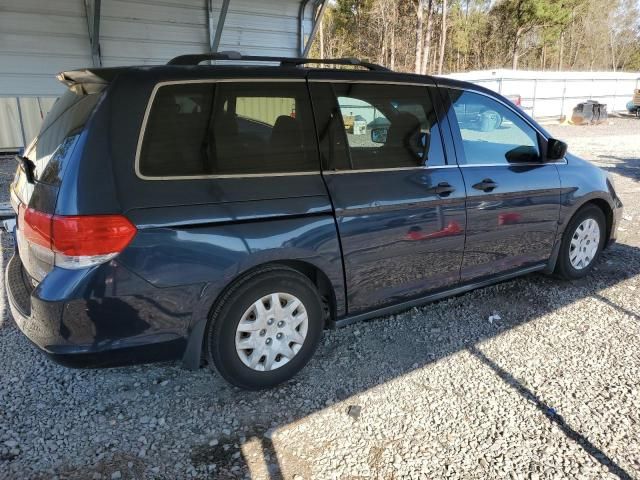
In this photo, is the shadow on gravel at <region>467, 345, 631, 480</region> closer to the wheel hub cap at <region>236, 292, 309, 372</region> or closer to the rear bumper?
the wheel hub cap at <region>236, 292, 309, 372</region>

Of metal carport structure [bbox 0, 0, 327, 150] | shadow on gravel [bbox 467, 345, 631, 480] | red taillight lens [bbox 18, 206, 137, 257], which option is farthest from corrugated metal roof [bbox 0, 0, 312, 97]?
shadow on gravel [bbox 467, 345, 631, 480]

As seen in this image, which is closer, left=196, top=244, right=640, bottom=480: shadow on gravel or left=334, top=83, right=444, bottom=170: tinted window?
left=196, top=244, right=640, bottom=480: shadow on gravel

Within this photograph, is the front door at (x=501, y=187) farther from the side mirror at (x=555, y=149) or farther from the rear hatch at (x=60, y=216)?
the rear hatch at (x=60, y=216)

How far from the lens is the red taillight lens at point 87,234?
220cm

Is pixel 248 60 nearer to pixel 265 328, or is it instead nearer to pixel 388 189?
pixel 388 189

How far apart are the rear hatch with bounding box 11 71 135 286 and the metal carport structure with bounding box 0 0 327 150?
25.3 ft

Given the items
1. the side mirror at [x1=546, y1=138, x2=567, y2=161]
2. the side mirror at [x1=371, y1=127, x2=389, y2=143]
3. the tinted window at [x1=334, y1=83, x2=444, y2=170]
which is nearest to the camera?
the tinted window at [x1=334, y1=83, x2=444, y2=170]

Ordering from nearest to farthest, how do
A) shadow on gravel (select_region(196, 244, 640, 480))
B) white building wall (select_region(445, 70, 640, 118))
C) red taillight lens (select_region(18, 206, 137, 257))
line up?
1. red taillight lens (select_region(18, 206, 137, 257))
2. shadow on gravel (select_region(196, 244, 640, 480))
3. white building wall (select_region(445, 70, 640, 118))

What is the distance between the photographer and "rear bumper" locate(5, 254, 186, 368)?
2.27 m

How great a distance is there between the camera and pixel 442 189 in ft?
10.7

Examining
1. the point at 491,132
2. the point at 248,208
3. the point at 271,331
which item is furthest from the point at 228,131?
the point at 491,132

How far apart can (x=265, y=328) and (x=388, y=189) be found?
1.13m

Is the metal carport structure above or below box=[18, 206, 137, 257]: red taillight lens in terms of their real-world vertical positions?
above

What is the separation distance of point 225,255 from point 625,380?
8.31 feet
